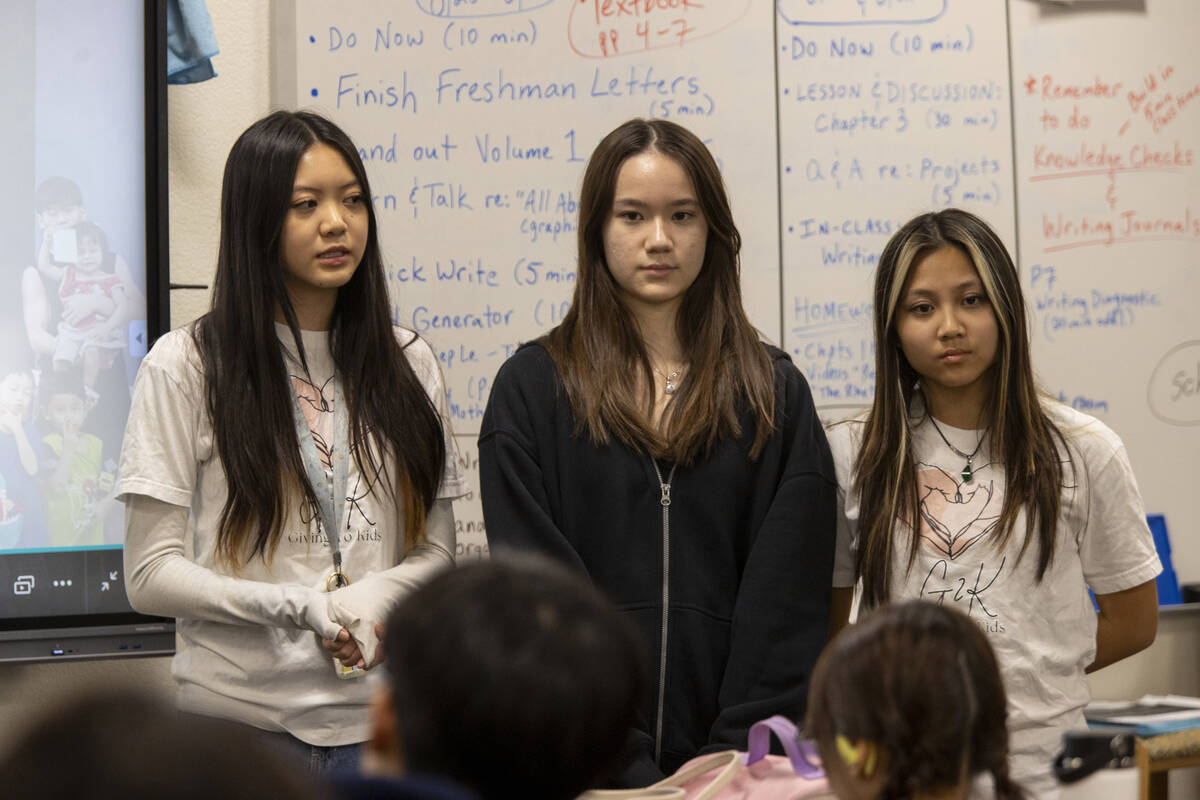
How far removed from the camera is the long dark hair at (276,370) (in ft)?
6.21

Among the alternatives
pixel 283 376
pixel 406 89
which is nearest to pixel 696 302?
pixel 283 376

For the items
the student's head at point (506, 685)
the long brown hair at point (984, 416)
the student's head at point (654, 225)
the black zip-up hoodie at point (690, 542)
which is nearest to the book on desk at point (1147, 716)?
the long brown hair at point (984, 416)

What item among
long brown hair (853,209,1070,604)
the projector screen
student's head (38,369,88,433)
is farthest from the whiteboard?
long brown hair (853,209,1070,604)

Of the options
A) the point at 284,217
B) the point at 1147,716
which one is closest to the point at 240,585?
the point at 284,217

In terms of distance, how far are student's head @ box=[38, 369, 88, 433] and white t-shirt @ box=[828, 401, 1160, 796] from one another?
157 cm

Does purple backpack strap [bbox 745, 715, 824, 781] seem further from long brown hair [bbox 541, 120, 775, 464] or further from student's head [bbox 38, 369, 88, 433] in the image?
student's head [bbox 38, 369, 88, 433]

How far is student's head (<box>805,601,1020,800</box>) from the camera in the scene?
1275mm

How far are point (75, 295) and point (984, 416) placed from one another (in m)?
1.82

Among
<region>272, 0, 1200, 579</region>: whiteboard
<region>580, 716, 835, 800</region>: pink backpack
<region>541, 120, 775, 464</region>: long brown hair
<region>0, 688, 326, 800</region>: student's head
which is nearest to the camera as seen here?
<region>0, 688, 326, 800</region>: student's head

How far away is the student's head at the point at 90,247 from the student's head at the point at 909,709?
6.20ft

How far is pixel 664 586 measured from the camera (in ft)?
6.48

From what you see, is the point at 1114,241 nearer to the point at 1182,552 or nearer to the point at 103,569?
the point at 1182,552

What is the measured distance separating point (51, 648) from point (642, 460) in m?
1.34

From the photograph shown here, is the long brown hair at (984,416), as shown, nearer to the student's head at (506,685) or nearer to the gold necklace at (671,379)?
the gold necklace at (671,379)
